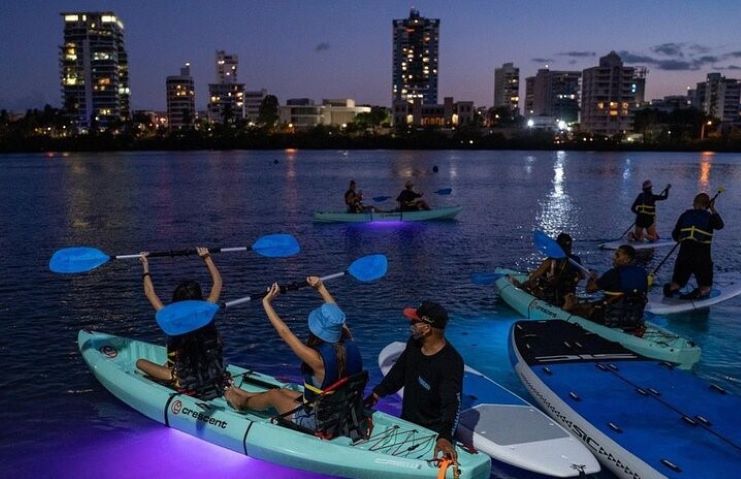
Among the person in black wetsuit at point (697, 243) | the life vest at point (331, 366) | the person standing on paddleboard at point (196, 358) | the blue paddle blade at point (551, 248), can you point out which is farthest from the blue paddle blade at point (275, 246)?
the person in black wetsuit at point (697, 243)

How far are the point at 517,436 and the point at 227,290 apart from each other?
1016cm

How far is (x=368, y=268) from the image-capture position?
8.46 metres

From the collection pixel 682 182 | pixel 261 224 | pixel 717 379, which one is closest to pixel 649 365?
pixel 717 379

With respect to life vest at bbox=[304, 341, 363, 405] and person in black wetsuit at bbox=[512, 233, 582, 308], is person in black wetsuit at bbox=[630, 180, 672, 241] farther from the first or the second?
life vest at bbox=[304, 341, 363, 405]

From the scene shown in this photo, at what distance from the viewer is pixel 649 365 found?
8227 millimetres

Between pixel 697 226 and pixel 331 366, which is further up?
pixel 697 226

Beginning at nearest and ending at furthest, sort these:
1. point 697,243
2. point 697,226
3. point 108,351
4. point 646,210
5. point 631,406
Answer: point 631,406
point 108,351
point 697,226
point 697,243
point 646,210

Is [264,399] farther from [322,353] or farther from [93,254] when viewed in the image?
[93,254]

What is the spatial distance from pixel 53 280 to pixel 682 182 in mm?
53854

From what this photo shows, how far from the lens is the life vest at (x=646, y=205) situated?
64.3 ft

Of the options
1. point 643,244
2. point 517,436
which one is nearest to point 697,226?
point 643,244

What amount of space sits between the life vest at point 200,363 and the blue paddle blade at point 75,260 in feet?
8.71

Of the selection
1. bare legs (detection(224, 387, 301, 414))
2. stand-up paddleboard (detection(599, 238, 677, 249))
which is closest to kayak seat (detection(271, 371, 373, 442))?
bare legs (detection(224, 387, 301, 414))

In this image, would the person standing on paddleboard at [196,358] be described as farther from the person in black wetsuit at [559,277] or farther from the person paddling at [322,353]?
the person in black wetsuit at [559,277]
